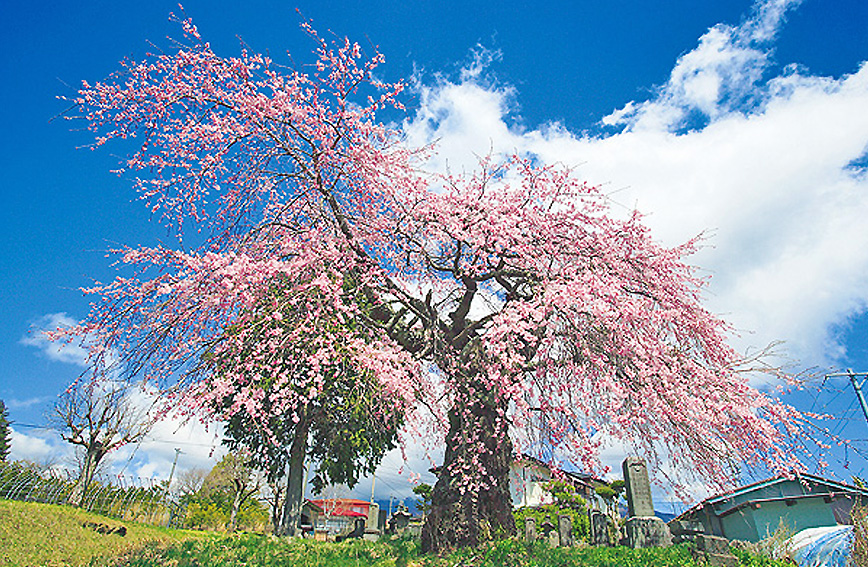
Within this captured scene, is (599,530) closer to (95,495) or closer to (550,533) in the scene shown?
(550,533)

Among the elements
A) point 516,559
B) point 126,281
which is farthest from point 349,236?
point 516,559

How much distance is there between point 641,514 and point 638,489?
54 centimetres

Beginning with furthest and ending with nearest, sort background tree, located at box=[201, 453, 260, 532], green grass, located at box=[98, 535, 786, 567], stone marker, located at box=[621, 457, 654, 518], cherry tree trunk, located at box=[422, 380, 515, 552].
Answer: background tree, located at box=[201, 453, 260, 532], stone marker, located at box=[621, 457, 654, 518], cherry tree trunk, located at box=[422, 380, 515, 552], green grass, located at box=[98, 535, 786, 567]

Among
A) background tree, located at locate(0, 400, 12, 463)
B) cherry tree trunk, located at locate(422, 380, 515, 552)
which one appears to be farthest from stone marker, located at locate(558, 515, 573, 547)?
background tree, located at locate(0, 400, 12, 463)

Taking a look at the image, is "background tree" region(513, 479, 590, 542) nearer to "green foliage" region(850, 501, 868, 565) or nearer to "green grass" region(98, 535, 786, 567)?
"green grass" region(98, 535, 786, 567)

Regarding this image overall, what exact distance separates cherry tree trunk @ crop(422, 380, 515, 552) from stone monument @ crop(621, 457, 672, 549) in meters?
3.34

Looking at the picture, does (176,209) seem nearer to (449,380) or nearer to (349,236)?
(349,236)

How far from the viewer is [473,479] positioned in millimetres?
9141

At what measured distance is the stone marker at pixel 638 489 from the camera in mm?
10914

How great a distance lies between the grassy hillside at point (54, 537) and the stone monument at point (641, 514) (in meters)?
10.4

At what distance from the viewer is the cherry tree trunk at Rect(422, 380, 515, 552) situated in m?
8.84

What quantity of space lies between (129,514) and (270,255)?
19.7 metres

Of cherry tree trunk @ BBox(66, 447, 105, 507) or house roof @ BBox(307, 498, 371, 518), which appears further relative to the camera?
house roof @ BBox(307, 498, 371, 518)

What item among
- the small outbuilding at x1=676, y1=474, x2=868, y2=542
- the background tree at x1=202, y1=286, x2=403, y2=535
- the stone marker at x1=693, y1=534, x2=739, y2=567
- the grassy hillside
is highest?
the background tree at x1=202, y1=286, x2=403, y2=535
